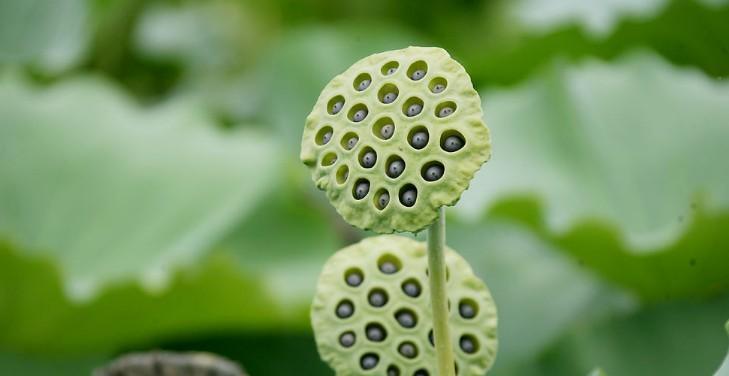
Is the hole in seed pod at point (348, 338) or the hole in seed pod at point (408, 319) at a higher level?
the hole in seed pod at point (408, 319)

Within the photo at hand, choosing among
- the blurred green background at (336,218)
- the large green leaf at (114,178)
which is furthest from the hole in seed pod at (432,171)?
the large green leaf at (114,178)

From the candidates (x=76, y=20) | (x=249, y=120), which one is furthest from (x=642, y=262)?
(x=249, y=120)

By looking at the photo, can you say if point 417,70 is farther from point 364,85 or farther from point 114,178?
point 114,178

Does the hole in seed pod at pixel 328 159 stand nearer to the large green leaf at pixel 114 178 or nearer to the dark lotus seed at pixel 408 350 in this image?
the dark lotus seed at pixel 408 350

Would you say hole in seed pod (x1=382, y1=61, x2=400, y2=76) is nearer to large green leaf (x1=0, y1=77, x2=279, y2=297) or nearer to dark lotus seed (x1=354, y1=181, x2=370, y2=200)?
dark lotus seed (x1=354, y1=181, x2=370, y2=200)

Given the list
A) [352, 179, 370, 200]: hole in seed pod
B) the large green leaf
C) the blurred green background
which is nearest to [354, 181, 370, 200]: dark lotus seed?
[352, 179, 370, 200]: hole in seed pod

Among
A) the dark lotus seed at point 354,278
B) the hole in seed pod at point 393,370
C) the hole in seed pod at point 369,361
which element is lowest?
the hole in seed pod at point 393,370
